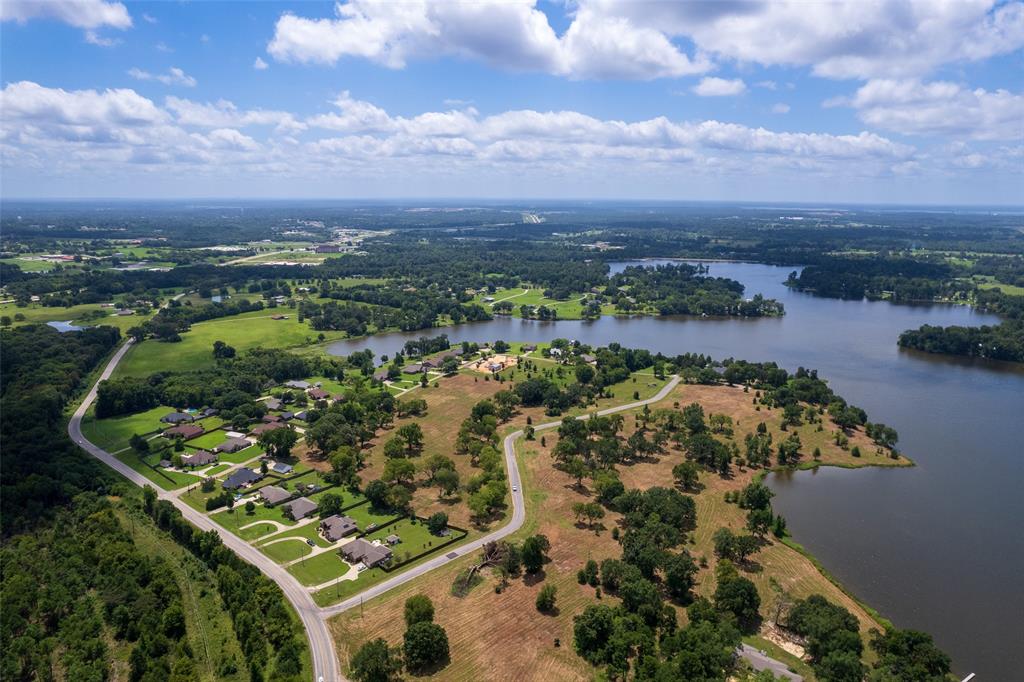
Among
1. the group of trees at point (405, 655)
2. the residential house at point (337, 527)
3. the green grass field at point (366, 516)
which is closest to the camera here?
the group of trees at point (405, 655)

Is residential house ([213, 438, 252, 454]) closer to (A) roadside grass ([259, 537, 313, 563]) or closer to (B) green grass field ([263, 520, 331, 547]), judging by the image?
(B) green grass field ([263, 520, 331, 547])

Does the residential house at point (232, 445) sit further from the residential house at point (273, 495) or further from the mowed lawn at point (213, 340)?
the mowed lawn at point (213, 340)

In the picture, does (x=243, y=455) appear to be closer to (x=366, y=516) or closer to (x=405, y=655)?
(x=366, y=516)

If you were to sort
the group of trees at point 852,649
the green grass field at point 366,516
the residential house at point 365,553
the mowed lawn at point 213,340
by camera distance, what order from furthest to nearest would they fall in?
the mowed lawn at point 213,340 → the green grass field at point 366,516 → the residential house at point 365,553 → the group of trees at point 852,649

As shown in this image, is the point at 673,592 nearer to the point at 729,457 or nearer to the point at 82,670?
the point at 729,457

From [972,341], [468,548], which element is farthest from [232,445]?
[972,341]

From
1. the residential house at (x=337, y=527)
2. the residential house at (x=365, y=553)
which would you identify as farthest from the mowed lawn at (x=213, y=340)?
the residential house at (x=365, y=553)

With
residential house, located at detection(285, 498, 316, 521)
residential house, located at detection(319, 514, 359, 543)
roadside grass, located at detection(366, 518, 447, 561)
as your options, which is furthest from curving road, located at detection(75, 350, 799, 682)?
residential house, located at detection(285, 498, 316, 521)
